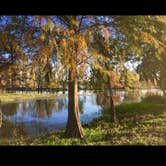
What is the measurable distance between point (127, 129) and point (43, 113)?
197 centimetres

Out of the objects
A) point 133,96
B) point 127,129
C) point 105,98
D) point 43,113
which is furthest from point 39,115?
point 133,96

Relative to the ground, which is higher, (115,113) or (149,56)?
(149,56)

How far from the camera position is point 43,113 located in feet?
21.8

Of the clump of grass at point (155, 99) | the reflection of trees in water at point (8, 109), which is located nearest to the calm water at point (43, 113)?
the reflection of trees in water at point (8, 109)

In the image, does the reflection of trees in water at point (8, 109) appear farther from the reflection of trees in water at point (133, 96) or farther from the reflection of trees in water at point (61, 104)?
the reflection of trees in water at point (133, 96)

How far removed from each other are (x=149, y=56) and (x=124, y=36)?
3.44 ft

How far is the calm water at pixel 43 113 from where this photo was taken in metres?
6.12

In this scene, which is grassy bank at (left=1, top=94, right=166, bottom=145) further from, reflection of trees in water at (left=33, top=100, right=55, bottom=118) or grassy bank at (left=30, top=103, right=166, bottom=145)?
reflection of trees in water at (left=33, top=100, right=55, bottom=118)

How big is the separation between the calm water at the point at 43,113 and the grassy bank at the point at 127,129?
243mm

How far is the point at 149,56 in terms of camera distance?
21.9ft

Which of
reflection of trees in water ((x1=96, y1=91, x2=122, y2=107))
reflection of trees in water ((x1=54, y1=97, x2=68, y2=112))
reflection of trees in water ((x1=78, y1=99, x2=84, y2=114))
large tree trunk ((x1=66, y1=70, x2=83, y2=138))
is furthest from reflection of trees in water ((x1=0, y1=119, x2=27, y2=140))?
reflection of trees in water ((x1=96, y1=91, x2=122, y2=107))

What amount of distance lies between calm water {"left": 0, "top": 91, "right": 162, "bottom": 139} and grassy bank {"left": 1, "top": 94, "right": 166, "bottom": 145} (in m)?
0.24

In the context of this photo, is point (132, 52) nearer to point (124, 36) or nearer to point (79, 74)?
point (124, 36)
